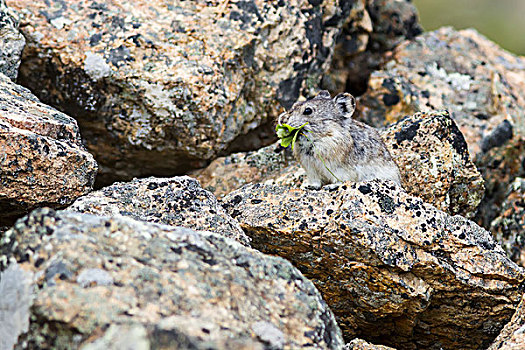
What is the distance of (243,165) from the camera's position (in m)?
8.50

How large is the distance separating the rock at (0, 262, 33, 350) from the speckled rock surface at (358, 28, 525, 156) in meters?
7.21

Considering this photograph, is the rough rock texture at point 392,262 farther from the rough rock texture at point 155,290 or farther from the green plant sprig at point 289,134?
the rough rock texture at point 155,290

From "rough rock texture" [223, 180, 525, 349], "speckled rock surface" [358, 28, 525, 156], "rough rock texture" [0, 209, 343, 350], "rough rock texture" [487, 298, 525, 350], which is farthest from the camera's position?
"speckled rock surface" [358, 28, 525, 156]

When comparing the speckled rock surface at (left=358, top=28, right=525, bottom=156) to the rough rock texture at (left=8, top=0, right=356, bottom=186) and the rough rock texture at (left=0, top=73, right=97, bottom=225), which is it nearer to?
the rough rock texture at (left=8, top=0, right=356, bottom=186)

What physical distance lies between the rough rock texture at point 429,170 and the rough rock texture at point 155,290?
3.69 meters

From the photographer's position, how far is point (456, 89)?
1024 cm

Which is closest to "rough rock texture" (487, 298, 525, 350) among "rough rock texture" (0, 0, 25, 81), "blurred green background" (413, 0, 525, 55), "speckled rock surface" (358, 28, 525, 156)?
"speckled rock surface" (358, 28, 525, 156)

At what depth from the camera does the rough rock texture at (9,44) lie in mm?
7160

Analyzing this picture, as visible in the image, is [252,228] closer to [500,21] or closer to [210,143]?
[210,143]

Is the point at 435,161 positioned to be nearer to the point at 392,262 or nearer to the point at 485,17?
the point at 392,262

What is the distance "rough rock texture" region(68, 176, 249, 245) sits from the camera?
5.55 m

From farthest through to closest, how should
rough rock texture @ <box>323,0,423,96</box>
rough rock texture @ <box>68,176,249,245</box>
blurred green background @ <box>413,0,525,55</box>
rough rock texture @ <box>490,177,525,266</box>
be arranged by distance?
blurred green background @ <box>413,0,525,55</box> < rough rock texture @ <box>323,0,423,96</box> < rough rock texture @ <box>490,177,525,266</box> < rough rock texture @ <box>68,176,249,245</box>

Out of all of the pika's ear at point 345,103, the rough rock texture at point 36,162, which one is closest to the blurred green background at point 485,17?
the pika's ear at point 345,103

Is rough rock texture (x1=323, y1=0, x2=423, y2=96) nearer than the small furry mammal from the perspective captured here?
No
